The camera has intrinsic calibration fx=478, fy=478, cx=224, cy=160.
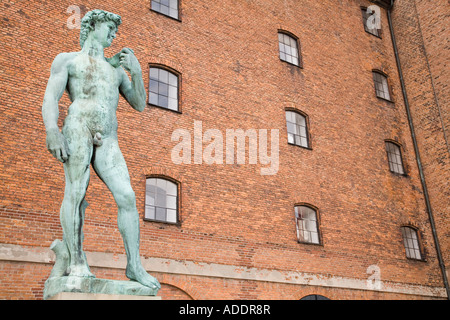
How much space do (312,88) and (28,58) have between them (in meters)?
9.52

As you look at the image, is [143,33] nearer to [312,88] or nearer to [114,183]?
[312,88]

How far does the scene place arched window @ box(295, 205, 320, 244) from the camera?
1449 cm

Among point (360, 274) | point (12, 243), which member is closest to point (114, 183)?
point (12, 243)

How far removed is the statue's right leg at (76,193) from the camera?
4.11m

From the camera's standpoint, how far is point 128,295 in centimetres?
388

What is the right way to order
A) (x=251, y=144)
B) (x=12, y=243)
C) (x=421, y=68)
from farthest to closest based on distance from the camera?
(x=421, y=68) < (x=251, y=144) < (x=12, y=243)

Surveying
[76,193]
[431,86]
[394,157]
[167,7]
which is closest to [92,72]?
[76,193]

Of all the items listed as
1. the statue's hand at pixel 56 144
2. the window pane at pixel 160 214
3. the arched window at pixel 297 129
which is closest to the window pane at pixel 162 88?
the window pane at pixel 160 214

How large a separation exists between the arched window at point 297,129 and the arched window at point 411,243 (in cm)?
498

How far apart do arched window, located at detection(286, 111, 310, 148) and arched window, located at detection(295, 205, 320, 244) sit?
7.19 ft

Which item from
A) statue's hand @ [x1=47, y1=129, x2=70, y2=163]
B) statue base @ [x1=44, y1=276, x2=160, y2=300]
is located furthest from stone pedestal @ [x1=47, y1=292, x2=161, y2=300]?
statue's hand @ [x1=47, y1=129, x2=70, y2=163]

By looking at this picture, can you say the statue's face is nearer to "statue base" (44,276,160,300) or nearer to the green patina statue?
the green patina statue

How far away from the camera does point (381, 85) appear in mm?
19578

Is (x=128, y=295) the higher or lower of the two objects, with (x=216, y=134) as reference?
lower
